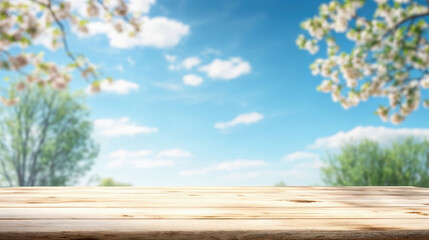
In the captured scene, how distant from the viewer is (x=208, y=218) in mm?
1299

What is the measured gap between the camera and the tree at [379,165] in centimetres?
1335

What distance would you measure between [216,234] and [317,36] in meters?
6.66

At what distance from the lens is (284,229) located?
1130 mm

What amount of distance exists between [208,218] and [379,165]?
554 inches

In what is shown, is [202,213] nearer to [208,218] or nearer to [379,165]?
[208,218]

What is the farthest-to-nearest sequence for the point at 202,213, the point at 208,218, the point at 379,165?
the point at 379,165 → the point at 202,213 → the point at 208,218

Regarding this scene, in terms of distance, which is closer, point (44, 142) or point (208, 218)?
point (208, 218)

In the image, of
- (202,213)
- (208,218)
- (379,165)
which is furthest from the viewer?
(379,165)

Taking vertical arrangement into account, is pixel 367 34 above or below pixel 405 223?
above

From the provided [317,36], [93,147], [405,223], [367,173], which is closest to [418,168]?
[367,173]

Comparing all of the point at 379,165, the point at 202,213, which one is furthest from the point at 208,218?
the point at 379,165

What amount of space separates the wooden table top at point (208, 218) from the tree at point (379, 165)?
1231 cm

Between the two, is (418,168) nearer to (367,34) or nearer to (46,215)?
(367,34)

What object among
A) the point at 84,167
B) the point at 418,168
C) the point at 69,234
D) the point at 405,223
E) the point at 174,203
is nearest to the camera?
the point at 69,234
